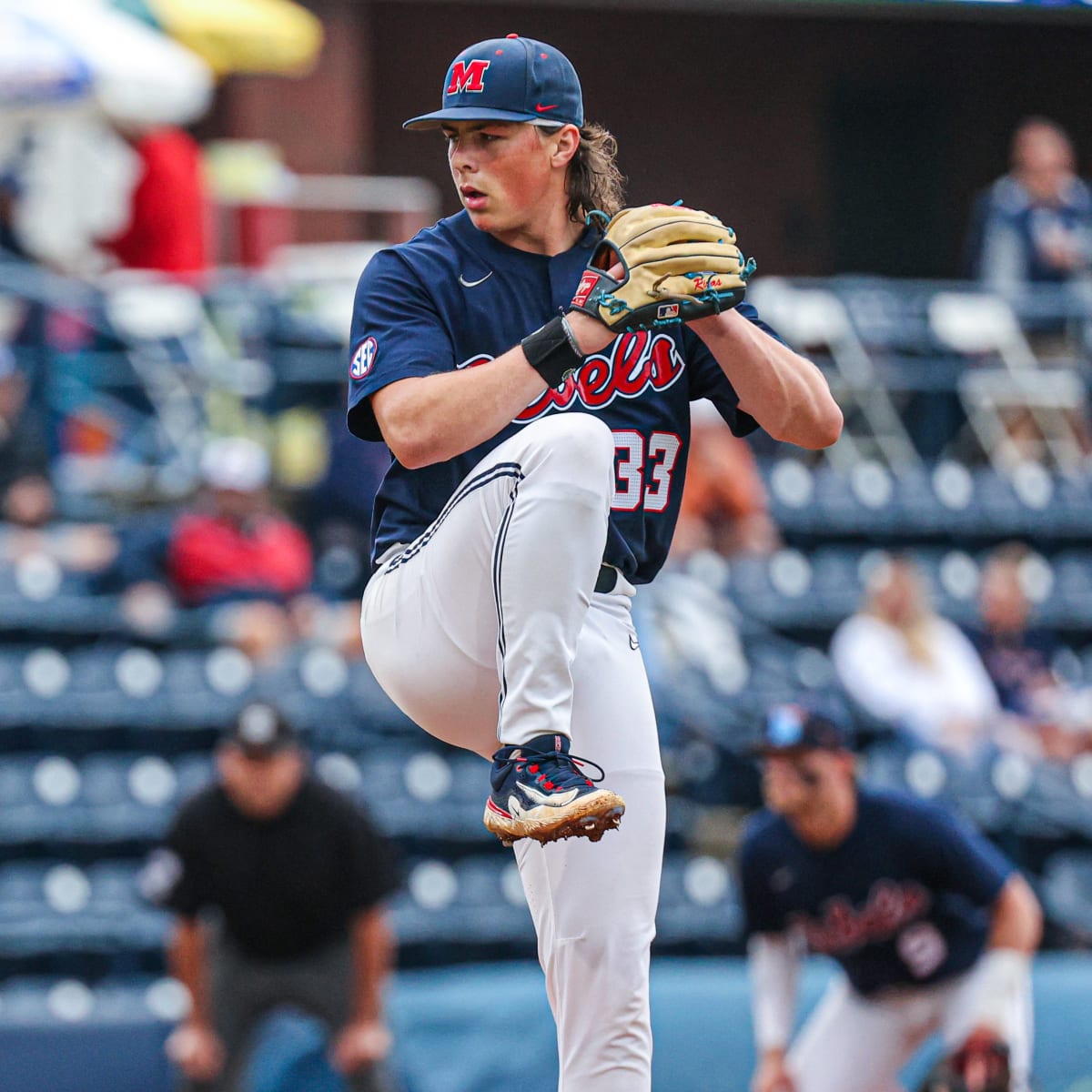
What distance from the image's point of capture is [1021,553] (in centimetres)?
906

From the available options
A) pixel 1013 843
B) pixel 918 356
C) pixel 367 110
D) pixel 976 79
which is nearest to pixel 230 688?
pixel 1013 843

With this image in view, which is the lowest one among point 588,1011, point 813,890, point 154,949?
point 154,949

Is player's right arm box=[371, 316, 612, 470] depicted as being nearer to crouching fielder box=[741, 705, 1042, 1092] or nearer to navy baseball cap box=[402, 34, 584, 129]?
navy baseball cap box=[402, 34, 584, 129]

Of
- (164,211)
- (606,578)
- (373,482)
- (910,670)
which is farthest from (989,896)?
(164,211)


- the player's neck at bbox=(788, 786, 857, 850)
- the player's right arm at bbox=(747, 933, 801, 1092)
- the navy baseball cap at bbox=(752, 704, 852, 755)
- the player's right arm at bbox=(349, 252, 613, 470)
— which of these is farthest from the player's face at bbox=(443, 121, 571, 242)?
the player's right arm at bbox=(747, 933, 801, 1092)

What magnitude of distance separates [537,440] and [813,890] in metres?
3.24

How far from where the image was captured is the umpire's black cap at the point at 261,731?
6121 millimetres

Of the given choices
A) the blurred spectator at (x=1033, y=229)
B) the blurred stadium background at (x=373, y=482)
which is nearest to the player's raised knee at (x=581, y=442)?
the blurred stadium background at (x=373, y=482)

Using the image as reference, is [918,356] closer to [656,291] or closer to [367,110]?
[367,110]

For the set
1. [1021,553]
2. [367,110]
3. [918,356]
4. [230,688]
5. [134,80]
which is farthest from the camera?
[367,110]

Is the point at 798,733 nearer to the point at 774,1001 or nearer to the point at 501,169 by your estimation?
the point at 774,1001

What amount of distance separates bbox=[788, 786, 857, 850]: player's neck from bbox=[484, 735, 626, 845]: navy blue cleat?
9.80ft

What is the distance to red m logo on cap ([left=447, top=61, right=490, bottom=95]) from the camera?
287cm

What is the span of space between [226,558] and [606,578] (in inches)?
203
